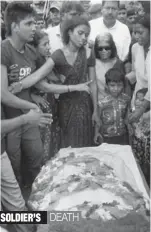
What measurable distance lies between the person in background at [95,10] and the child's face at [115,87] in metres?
0.91

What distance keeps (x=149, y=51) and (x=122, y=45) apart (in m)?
0.41

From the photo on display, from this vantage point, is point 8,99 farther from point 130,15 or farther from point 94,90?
point 130,15

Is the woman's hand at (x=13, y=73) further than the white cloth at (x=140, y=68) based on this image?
No

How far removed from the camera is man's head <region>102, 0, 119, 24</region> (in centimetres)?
263

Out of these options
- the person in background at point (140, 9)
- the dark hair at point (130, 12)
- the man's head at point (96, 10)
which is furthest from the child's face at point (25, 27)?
the dark hair at point (130, 12)

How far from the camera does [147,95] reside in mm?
2346

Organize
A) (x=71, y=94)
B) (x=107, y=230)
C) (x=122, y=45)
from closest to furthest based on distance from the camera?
(x=107, y=230)
(x=71, y=94)
(x=122, y=45)

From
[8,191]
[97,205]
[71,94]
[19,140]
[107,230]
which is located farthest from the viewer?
[71,94]

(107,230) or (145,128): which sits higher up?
(145,128)

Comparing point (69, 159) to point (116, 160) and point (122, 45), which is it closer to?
point (116, 160)

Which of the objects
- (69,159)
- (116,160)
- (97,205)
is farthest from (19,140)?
(97,205)

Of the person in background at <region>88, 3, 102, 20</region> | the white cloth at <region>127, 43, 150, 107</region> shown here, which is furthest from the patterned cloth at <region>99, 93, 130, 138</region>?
the person in background at <region>88, 3, 102, 20</region>

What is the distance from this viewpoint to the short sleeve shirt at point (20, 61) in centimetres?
207
